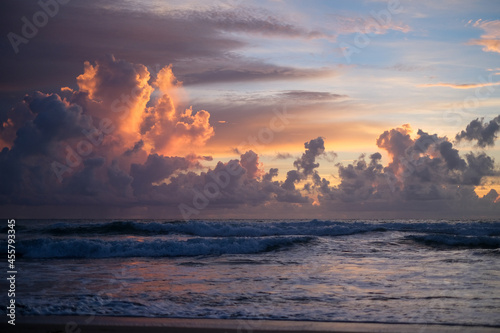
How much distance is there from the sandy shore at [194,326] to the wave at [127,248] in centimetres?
1483

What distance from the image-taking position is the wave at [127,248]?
23719mm

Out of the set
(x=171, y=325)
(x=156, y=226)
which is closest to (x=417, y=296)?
(x=171, y=325)

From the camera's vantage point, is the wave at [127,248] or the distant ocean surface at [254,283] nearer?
the distant ocean surface at [254,283]

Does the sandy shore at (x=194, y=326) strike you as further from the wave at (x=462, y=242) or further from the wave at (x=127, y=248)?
the wave at (x=462, y=242)

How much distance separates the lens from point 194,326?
8.95m

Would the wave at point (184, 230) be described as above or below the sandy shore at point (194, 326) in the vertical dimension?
below

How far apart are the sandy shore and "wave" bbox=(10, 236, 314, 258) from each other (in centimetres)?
1483

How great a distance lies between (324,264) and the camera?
1872cm

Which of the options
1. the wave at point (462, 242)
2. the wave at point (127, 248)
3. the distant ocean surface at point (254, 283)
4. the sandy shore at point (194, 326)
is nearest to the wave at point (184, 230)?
the wave at point (462, 242)

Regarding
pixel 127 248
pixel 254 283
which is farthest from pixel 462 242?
pixel 127 248

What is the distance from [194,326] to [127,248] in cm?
1726

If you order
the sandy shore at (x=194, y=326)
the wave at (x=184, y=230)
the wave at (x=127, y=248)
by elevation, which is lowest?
the wave at (x=184, y=230)

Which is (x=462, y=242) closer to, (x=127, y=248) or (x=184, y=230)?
(x=127, y=248)

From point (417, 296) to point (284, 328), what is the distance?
5.06 meters
